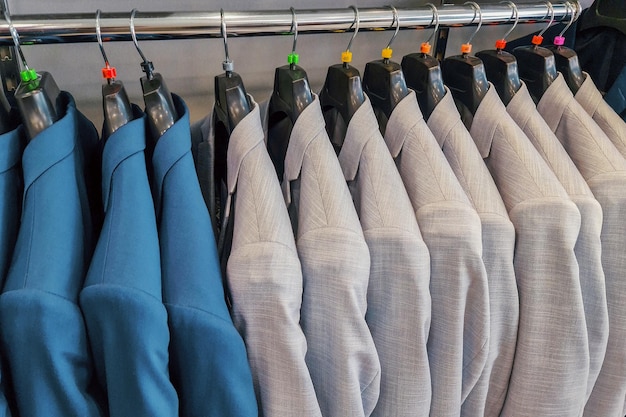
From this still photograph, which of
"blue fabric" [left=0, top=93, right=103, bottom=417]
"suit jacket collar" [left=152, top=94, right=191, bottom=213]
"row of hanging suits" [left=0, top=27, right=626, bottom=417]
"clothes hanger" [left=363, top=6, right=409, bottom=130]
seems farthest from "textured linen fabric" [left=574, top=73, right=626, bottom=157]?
"blue fabric" [left=0, top=93, right=103, bottom=417]

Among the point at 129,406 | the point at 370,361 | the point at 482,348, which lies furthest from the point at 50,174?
the point at 482,348

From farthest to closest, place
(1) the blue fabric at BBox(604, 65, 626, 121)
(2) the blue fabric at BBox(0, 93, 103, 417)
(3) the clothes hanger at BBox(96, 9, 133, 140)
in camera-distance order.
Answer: (1) the blue fabric at BBox(604, 65, 626, 121), (3) the clothes hanger at BBox(96, 9, 133, 140), (2) the blue fabric at BBox(0, 93, 103, 417)

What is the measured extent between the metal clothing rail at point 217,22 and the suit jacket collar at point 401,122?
4.3 inches

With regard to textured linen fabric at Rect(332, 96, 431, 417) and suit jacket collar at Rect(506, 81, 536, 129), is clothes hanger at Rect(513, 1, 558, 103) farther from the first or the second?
textured linen fabric at Rect(332, 96, 431, 417)

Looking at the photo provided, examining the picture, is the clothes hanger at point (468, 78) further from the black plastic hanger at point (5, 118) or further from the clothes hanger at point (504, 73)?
the black plastic hanger at point (5, 118)

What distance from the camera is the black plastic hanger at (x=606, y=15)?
71 cm

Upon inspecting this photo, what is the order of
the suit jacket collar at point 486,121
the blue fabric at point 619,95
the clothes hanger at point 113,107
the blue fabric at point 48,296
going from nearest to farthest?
1. the blue fabric at point 48,296
2. the clothes hanger at point 113,107
3. the suit jacket collar at point 486,121
4. the blue fabric at point 619,95

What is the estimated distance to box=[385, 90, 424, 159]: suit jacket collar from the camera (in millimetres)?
532

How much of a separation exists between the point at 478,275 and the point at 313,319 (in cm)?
17

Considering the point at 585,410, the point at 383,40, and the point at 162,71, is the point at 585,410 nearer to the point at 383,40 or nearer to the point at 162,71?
the point at 383,40

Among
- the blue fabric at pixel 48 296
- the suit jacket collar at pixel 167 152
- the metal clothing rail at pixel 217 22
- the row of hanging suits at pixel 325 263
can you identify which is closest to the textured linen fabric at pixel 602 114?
the row of hanging suits at pixel 325 263

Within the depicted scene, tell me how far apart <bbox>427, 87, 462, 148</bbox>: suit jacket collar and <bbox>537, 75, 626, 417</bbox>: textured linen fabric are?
0.15m

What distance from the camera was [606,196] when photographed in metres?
0.53

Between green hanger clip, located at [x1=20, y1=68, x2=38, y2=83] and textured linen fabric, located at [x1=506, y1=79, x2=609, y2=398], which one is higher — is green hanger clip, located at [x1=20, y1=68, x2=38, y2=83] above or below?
above
